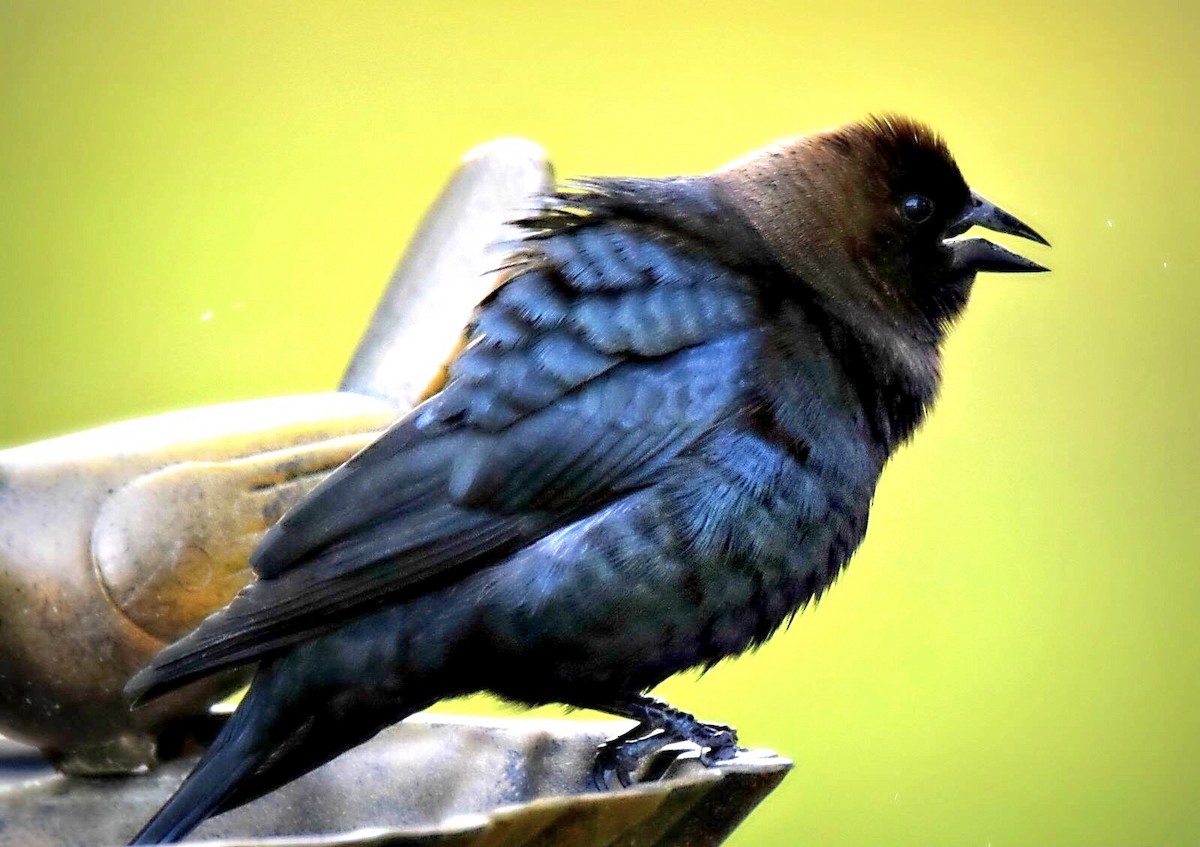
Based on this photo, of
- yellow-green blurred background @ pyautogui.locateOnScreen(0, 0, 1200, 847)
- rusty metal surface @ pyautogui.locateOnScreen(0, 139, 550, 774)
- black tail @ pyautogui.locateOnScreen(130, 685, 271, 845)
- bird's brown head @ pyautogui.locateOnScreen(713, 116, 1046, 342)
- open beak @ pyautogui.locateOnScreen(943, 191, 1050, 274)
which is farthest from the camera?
yellow-green blurred background @ pyautogui.locateOnScreen(0, 0, 1200, 847)

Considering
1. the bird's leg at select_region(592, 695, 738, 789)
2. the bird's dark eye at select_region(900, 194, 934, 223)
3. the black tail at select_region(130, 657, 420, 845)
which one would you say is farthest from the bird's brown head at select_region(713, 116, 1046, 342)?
the black tail at select_region(130, 657, 420, 845)

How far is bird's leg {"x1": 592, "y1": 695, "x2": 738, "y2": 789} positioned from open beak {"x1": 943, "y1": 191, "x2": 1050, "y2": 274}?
801 millimetres

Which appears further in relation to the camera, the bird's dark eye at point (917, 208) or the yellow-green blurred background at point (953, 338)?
the yellow-green blurred background at point (953, 338)

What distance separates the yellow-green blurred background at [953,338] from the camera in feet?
14.9

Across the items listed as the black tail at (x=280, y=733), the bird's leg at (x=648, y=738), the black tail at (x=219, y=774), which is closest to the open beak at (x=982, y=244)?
the bird's leg at (x=648, y=738)

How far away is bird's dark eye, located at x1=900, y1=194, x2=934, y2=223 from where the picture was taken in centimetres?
248

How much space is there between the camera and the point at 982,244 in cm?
250

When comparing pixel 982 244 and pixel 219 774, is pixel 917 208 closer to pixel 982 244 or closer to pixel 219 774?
pixel 982 244

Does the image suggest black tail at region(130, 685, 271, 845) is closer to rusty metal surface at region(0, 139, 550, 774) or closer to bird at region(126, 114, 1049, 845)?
bird at region(126, 114, 1049, 845)

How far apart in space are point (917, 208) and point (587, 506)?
0.77m

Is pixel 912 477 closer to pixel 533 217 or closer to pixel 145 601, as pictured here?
pixel 533 217

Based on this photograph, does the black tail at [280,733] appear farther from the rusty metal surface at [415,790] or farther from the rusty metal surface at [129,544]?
the rusty metal surface at [129,544]

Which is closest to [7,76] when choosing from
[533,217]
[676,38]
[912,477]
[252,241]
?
[252,241]

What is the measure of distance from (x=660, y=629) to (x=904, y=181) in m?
0.84
